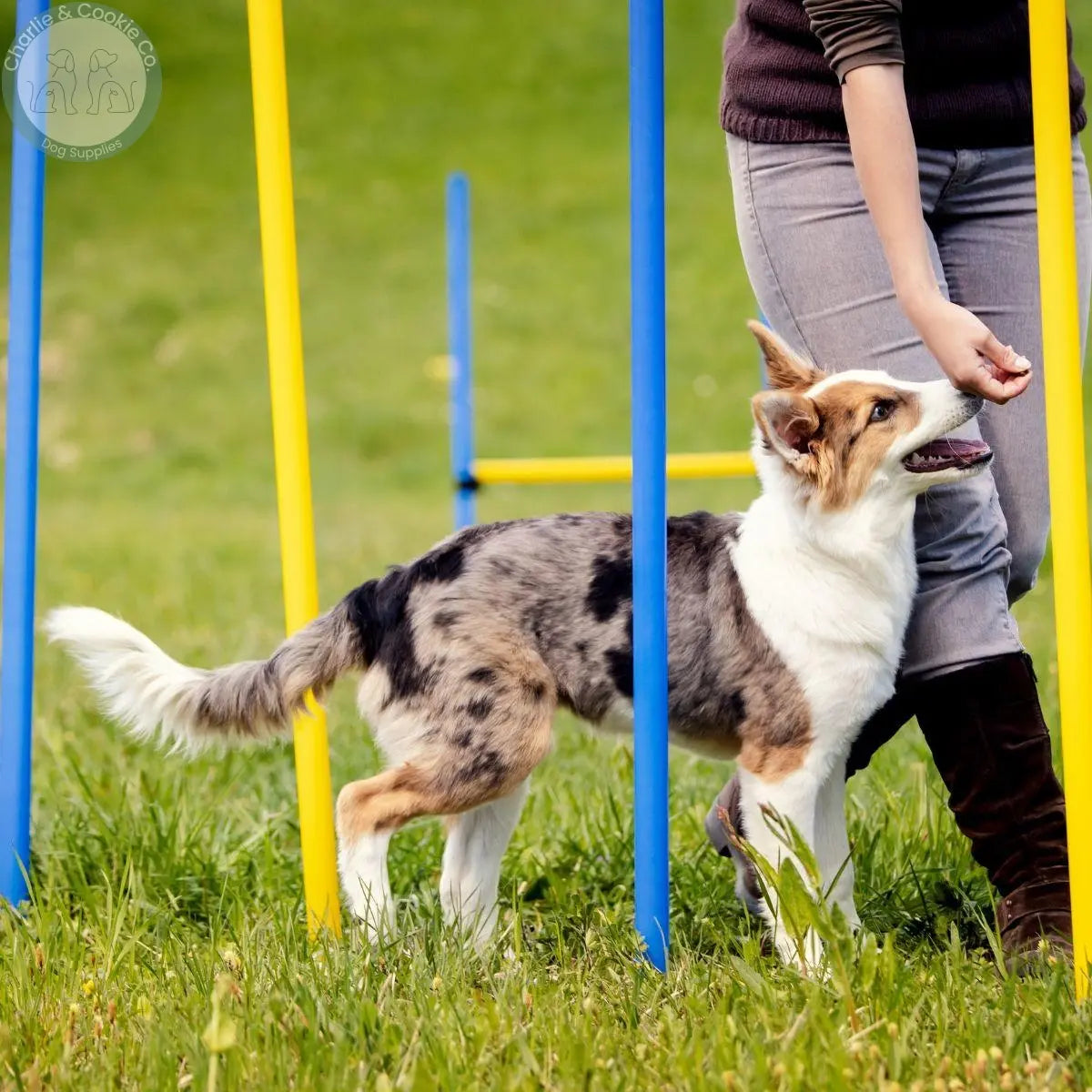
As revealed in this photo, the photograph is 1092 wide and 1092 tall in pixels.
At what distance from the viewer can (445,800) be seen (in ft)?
9.58

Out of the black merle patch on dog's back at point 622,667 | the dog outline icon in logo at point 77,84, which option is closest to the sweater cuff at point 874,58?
the black merle patch on dog's back at point 622,667

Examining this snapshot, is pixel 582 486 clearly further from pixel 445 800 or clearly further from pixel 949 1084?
pixel 949 1084

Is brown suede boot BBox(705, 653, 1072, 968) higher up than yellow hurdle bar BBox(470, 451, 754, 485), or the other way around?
yellow hurdle bar BBox(470, 451, 754, 485)

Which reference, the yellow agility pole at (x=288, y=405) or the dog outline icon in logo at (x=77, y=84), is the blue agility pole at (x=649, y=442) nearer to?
the yellow agility pole at (x=288, y=405)

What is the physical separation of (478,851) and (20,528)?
115 centimetres

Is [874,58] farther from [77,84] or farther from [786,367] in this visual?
[77,84]

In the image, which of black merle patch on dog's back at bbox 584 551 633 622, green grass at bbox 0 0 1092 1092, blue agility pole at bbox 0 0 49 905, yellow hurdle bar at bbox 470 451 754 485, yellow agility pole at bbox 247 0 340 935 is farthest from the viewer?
yellow hurdle bar at bbox 470 451 754 485

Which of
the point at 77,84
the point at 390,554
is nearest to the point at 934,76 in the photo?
the point at 77,84

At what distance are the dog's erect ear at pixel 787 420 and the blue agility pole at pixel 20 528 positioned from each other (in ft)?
4.81

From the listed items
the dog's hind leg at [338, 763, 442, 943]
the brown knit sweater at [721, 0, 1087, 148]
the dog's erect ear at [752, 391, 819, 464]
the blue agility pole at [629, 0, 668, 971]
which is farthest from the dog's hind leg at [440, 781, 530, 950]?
the brown knit sweater at [721, 0, 1087, 148]

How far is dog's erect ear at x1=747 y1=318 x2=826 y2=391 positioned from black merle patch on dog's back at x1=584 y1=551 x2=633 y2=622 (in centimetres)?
46

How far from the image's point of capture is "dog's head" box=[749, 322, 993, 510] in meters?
2.76

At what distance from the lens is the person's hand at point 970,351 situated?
8.15 feet

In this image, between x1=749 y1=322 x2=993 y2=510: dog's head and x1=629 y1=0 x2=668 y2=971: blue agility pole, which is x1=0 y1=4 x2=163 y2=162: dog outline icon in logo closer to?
x1=629 y1=0 x2=668 y2=971: blue agility pole
